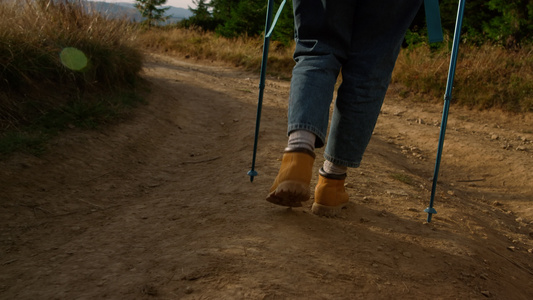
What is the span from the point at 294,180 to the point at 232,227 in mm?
398

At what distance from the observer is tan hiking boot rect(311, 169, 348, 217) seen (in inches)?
92.8

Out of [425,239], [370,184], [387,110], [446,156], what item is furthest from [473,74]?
[425,239]

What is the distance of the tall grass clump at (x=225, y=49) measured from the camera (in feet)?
39.2

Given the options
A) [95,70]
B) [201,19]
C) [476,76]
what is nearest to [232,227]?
[95,70]

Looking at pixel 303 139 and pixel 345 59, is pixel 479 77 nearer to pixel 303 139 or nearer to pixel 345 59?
pixel 345 59

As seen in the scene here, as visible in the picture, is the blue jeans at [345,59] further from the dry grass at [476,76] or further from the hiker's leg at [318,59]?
the dry grass at [476,76]

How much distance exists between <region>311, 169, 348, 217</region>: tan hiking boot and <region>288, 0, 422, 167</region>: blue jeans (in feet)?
0.65

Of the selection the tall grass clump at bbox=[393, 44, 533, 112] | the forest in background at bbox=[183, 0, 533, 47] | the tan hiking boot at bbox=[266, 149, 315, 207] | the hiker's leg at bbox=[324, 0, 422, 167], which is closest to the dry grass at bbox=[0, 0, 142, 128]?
the tan hiking boot at bbox=[266, 149, 315, 207]

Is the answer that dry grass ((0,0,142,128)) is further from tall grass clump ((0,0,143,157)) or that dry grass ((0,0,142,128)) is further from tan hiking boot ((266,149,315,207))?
tan hiking boot ((266,149,315,207))

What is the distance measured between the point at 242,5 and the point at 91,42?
15951mm

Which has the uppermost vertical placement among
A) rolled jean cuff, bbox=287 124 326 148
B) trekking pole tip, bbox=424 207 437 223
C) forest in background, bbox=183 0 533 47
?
forest in background, bbox=183 0 533 47

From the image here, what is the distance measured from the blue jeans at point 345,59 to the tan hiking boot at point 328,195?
198 millimetres

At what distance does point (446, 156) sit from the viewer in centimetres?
522

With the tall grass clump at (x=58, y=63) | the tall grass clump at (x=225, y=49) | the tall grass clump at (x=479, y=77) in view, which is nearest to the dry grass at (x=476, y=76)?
the tall grass clump at (x=479, y=77)
